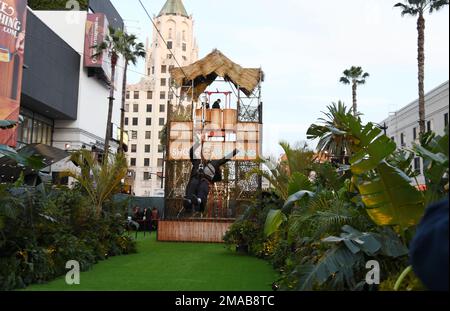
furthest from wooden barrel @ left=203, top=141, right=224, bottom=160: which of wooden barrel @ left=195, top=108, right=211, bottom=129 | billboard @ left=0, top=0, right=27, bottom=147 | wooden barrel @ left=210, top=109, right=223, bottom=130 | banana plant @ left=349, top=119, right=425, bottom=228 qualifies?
banana plant @ left=349, top=119, right=425, bottom=228

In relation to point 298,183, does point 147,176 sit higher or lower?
higher

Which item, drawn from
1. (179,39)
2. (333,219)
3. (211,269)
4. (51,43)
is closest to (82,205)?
(211,269)

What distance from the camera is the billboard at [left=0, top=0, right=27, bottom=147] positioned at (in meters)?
24.1

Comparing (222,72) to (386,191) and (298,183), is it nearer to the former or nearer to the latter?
(298,183)

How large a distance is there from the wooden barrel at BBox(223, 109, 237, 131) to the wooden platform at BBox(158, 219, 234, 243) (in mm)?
4260

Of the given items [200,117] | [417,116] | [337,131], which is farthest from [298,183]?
[417,116]

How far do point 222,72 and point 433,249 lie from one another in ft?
62.7

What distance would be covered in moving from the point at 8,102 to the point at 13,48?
10.2 feet

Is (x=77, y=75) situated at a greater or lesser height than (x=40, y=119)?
greater

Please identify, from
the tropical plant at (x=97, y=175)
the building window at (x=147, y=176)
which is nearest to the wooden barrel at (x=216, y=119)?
the tropical plant at (x=97, y=175)

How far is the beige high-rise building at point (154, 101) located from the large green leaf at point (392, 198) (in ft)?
234

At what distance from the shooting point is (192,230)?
1803 cm
